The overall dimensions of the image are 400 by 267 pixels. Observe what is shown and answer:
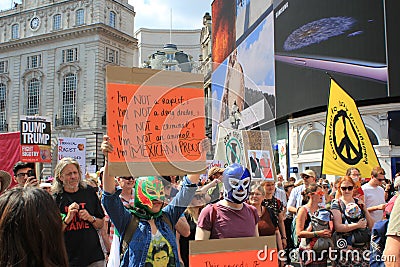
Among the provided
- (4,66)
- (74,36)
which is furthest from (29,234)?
(4,66)

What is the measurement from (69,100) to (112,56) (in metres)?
6.33

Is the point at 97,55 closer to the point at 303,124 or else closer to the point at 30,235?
the point at 303,124

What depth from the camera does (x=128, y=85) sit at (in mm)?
3254

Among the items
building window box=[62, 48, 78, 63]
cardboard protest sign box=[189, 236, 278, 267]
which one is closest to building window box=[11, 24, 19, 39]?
building window box=[62, 48, 78, 63]

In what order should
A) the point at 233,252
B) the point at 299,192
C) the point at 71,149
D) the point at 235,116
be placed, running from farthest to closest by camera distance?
the point at 71,149, the point at 299,192, the point at 235,116, the point at 233,252

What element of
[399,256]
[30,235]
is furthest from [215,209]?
[30,235]

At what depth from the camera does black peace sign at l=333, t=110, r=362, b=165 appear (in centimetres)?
705

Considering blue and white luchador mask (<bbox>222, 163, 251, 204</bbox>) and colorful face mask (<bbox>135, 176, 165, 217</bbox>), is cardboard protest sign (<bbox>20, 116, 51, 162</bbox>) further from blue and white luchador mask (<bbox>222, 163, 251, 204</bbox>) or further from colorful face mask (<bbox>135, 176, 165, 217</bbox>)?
blue and white luchador mask (<bbox>222, 163, 251, 204</bbox>)

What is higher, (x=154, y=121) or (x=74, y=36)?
(x=74, y=36)

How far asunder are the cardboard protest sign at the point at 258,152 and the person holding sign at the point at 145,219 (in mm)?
555

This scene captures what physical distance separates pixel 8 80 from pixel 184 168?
5201cm

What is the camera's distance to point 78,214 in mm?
4457

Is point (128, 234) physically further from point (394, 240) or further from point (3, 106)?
point (3, 106)

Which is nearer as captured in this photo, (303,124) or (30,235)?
(30,235)
